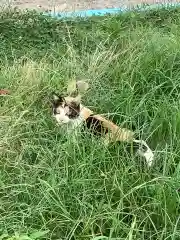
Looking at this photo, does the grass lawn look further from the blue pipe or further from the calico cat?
the blue pipe

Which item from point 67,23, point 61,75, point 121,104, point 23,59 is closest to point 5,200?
point 121,104

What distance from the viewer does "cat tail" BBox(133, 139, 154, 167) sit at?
2918mm

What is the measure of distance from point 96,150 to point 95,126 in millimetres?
258

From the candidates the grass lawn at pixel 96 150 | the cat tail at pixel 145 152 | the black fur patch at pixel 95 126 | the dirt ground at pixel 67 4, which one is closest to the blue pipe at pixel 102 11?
the dirt ground at pixel 67 4

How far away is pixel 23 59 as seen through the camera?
4.33 metres

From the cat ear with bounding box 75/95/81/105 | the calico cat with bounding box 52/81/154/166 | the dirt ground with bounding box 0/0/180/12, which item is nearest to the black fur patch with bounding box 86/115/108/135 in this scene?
the calico cat with bounding box 52/81/154/166

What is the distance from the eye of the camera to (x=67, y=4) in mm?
6340

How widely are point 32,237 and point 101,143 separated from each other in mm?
793

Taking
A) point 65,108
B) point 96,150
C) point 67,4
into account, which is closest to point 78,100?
point 65,108

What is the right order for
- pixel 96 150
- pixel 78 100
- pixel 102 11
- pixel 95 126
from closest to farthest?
1. pixel 96 150
2. pixel 95 126
3. pixel 78 100
4. pixel 102 11

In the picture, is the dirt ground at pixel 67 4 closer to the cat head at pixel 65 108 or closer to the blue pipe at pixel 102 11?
the blue pipe at pixel 102 11

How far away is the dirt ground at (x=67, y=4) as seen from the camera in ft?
20.2

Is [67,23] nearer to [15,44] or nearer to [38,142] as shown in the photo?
[15,44]

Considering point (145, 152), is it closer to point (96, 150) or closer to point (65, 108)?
point (96, 150)
